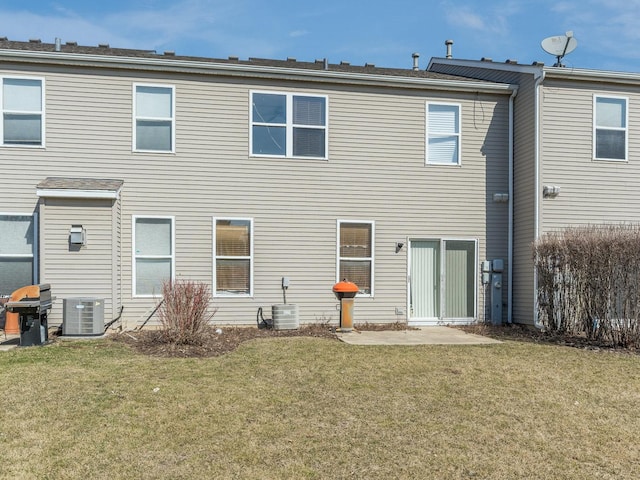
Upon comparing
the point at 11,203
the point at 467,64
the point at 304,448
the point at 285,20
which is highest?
the point at 285,20

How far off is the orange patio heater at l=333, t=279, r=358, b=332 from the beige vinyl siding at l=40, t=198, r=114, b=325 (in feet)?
13.8

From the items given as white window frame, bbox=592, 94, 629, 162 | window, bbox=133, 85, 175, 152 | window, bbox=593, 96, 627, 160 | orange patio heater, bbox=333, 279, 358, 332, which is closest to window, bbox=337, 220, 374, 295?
orange patio heater, bbox=333, 279, 358, 332

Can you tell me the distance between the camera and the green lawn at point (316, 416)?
4.05 m

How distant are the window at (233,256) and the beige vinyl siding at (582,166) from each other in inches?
238

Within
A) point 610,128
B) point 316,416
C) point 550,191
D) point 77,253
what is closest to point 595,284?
point 550,191

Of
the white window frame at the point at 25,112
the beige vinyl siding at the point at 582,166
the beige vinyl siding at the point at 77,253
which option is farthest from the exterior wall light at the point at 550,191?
the white window frame at the point at 25,112

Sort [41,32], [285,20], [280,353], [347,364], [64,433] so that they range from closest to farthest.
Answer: [64,433] → [347,364] → [280,353] → [41,32] → [285,20]

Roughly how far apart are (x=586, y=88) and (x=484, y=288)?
15.5 feet

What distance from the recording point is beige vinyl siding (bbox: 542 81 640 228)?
36.0 feet

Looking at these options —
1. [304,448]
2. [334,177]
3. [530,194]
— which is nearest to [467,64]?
[530,194]

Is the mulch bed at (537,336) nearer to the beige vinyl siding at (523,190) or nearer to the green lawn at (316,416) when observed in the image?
the beige vinyl siding at (523,190)

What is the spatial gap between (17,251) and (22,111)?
264 cm

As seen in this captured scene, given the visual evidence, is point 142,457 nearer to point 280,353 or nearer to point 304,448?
point 304,448

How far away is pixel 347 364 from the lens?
7227mm
